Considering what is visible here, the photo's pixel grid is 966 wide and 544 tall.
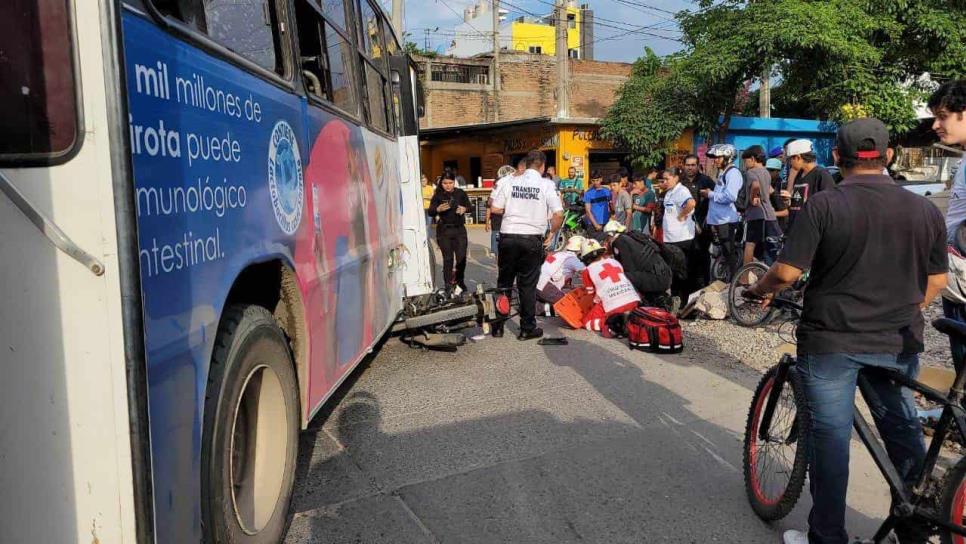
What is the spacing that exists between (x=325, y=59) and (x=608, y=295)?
14.3 ft

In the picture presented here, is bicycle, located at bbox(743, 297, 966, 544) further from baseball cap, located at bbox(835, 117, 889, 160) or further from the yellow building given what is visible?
the yellow building

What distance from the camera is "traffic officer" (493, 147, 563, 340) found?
23.8 ft

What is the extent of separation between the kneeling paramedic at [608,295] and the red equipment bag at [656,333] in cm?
56

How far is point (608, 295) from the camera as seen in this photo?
24.9ft

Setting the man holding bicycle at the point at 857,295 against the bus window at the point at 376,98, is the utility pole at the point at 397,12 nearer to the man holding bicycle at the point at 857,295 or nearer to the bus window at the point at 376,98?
the bus window at the point at 376,98

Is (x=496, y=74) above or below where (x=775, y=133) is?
above

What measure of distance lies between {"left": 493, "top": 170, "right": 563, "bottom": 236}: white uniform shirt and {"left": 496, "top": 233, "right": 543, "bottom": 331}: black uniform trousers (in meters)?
0.08

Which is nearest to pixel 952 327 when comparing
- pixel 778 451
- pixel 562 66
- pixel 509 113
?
pixel 778 451

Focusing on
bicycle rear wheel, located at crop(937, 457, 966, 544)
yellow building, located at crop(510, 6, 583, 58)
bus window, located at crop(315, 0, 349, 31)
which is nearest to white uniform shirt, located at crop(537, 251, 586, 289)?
bus window, located at crop(315, 0, 349, 31)

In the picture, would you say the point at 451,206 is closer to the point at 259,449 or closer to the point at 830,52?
the point at 259,449

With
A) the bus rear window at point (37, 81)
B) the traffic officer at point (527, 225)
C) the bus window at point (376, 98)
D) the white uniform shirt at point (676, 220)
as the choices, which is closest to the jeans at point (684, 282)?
the white uniform shirt at point (676, 220)

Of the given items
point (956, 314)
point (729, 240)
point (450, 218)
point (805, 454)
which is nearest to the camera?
point (805, 454)

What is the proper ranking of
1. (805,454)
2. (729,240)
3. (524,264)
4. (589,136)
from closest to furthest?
(805,454) < (524,264) < (729,240) < (589,136)

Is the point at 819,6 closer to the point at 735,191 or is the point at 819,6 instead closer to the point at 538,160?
the point at 735,191
